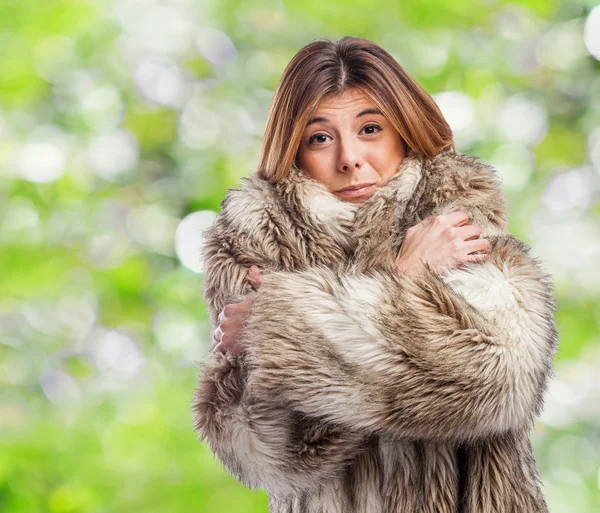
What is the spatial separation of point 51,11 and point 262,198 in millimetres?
831

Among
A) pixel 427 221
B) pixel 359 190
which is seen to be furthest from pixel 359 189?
pixel 427 221

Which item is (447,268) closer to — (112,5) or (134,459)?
(134,459)

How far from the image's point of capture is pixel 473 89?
1816 millimetres

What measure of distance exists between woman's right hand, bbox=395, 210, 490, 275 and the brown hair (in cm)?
12

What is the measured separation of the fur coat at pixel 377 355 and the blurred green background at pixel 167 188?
A: 65 cm

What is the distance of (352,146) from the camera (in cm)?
98

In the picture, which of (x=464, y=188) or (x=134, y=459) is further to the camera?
(x=134, y=459)

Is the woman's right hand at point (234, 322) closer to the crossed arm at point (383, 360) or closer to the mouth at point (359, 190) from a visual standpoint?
the crossed arm at point (383, 360)

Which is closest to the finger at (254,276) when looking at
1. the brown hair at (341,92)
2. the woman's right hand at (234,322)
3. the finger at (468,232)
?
the woman's right hand at (234,322)

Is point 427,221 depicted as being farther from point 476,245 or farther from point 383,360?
point 383,360

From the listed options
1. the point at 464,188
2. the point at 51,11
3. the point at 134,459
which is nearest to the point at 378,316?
the point at 464,188

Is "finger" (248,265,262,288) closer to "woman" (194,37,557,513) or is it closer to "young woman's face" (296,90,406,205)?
"woman" (194,37,557,513)

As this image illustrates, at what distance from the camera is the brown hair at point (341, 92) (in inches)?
39.1

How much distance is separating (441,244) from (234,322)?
257 millimetres
